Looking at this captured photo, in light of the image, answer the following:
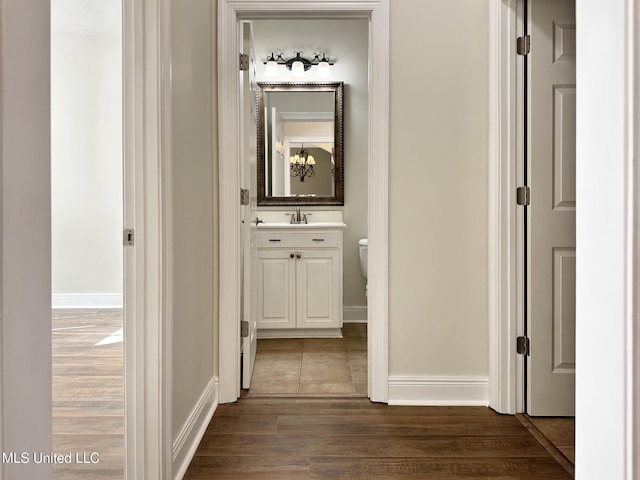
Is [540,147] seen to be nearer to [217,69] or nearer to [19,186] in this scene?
[217,69]

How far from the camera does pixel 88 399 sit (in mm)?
2641

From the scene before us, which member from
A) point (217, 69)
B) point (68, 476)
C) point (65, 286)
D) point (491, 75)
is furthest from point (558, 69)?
point (65, 286)

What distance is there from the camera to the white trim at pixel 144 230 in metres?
1.66

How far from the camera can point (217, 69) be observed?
271cm

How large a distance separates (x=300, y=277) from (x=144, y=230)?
2443mm

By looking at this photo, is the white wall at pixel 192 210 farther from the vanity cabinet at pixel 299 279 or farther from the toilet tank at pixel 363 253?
the toilet tank at pixel 363 253

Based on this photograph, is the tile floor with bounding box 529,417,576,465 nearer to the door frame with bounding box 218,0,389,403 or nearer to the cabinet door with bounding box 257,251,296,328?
the door frame with bounding box 218,0,389,403

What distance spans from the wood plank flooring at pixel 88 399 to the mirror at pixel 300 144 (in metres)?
1.77

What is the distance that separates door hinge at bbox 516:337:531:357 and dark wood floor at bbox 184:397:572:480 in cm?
32

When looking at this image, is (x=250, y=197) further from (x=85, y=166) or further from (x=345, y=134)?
(x=85, y=166)

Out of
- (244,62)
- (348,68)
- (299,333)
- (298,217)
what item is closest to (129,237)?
(244,62)

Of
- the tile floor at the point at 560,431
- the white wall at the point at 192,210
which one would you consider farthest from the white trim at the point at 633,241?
the white wall at the point at 192,210

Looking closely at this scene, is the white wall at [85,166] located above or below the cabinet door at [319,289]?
above

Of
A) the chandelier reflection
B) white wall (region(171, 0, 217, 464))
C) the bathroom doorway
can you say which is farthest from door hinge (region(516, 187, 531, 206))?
the chandelier reflection
